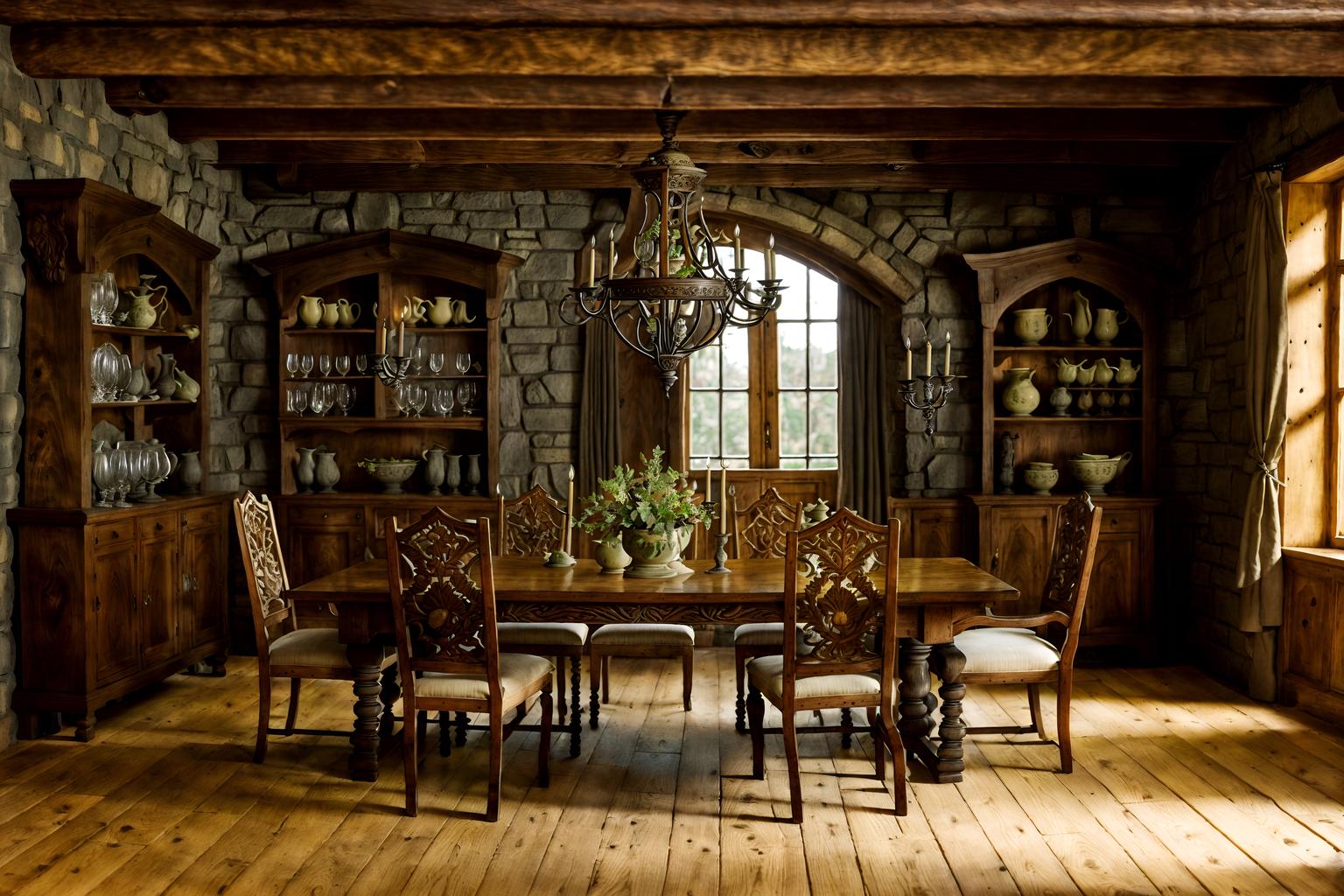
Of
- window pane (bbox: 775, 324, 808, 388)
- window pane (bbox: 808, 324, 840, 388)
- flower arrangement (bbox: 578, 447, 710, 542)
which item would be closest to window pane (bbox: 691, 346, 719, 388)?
window pane (bbox: 775, 324, 808, 388)

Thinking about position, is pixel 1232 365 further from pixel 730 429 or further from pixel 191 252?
pixel 191 252

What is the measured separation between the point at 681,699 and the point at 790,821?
162cm

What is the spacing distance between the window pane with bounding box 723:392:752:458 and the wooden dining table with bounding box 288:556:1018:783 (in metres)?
2.39

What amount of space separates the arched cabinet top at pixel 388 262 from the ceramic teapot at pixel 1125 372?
136 inches

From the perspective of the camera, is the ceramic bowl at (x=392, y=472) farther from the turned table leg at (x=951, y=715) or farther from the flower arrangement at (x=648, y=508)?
the turned table leg at (x=951, y=715)

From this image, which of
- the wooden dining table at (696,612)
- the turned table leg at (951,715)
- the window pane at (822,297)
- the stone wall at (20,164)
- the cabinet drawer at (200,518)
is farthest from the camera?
the window pane at (822,297)

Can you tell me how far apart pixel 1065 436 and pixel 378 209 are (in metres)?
4.22

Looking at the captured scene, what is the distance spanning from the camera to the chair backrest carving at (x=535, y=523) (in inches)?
200

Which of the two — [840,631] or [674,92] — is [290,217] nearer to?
[674,92]

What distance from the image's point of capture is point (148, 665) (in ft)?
16.5

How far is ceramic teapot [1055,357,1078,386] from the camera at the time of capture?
6.13 metres

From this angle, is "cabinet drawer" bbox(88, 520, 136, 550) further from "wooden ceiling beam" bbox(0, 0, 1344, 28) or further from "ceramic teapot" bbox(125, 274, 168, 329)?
"wooden ceiling beam" bbox(0, 0, 1344, 28)

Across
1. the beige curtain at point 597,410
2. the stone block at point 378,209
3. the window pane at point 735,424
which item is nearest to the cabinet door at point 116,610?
the stone block at point 378,209

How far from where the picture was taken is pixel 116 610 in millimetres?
4789
